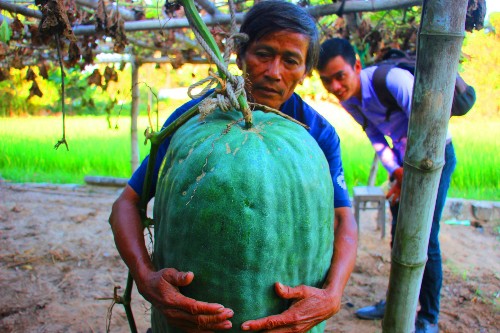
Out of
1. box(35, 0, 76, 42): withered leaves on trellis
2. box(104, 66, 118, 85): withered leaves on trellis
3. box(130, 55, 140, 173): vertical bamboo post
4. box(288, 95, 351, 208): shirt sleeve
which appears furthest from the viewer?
box(130, 55, 140, 173): vertical bamboo post

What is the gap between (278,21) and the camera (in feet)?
5.71

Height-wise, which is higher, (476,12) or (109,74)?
(476,12)

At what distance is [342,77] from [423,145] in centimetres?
177

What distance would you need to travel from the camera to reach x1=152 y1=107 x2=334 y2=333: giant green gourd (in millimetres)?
1249

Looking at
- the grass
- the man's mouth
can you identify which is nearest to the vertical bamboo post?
the grass

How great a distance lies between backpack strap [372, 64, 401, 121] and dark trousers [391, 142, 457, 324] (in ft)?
1.42

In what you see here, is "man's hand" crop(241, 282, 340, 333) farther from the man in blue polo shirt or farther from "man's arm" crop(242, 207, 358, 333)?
the man in blue polo shirt

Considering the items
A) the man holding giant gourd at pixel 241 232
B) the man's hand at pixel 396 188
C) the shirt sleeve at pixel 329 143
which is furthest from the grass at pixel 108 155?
the man holding giant gourd at pixel 241 232

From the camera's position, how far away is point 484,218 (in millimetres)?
5980

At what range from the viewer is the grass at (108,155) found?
7062 mm

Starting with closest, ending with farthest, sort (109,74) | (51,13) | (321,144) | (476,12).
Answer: (321,144) → (51,13) → (476,12) → (109,74)

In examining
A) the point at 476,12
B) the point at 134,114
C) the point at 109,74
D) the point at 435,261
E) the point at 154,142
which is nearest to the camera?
the point at 154,142

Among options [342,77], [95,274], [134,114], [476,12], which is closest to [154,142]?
[342,77]

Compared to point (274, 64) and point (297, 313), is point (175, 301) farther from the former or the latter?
point (274, 64)
